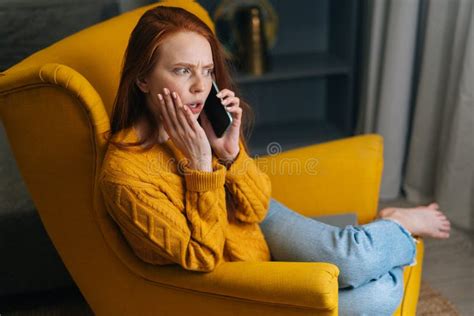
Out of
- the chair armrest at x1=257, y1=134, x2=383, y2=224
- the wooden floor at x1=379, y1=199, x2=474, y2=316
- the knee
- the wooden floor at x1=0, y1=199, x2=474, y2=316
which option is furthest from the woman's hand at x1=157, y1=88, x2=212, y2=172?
the wooden floor at x1=379, y1=199, x2=474, y2=316

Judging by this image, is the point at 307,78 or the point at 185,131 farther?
the point at 307,78

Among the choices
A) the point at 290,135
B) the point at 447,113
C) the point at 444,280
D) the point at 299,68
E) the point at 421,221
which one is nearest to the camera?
the point at 421,221

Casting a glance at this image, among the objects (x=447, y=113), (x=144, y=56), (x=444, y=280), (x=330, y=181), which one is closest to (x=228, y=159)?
(x=144, y=56)

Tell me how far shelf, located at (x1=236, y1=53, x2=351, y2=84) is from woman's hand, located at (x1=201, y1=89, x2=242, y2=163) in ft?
3.75

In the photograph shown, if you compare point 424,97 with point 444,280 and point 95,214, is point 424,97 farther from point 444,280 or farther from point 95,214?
point 95,214

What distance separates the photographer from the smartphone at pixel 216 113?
123 centimetres

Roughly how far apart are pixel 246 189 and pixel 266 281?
0.25m

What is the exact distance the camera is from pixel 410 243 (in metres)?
1.41

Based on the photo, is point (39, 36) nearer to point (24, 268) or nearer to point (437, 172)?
point (24, 268)

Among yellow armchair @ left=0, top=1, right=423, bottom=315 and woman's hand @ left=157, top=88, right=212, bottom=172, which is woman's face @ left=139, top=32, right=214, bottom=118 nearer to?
woman's hand @ left=157, top=88, right=212, bottom=172

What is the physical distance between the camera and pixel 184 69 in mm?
1168

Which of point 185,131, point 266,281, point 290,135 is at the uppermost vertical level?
point 185,131

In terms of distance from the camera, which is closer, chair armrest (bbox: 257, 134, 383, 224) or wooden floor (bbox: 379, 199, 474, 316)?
A: chair armrest (bbox: 257, 134, 383, 224)

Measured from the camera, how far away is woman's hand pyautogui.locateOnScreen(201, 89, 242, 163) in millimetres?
1243
